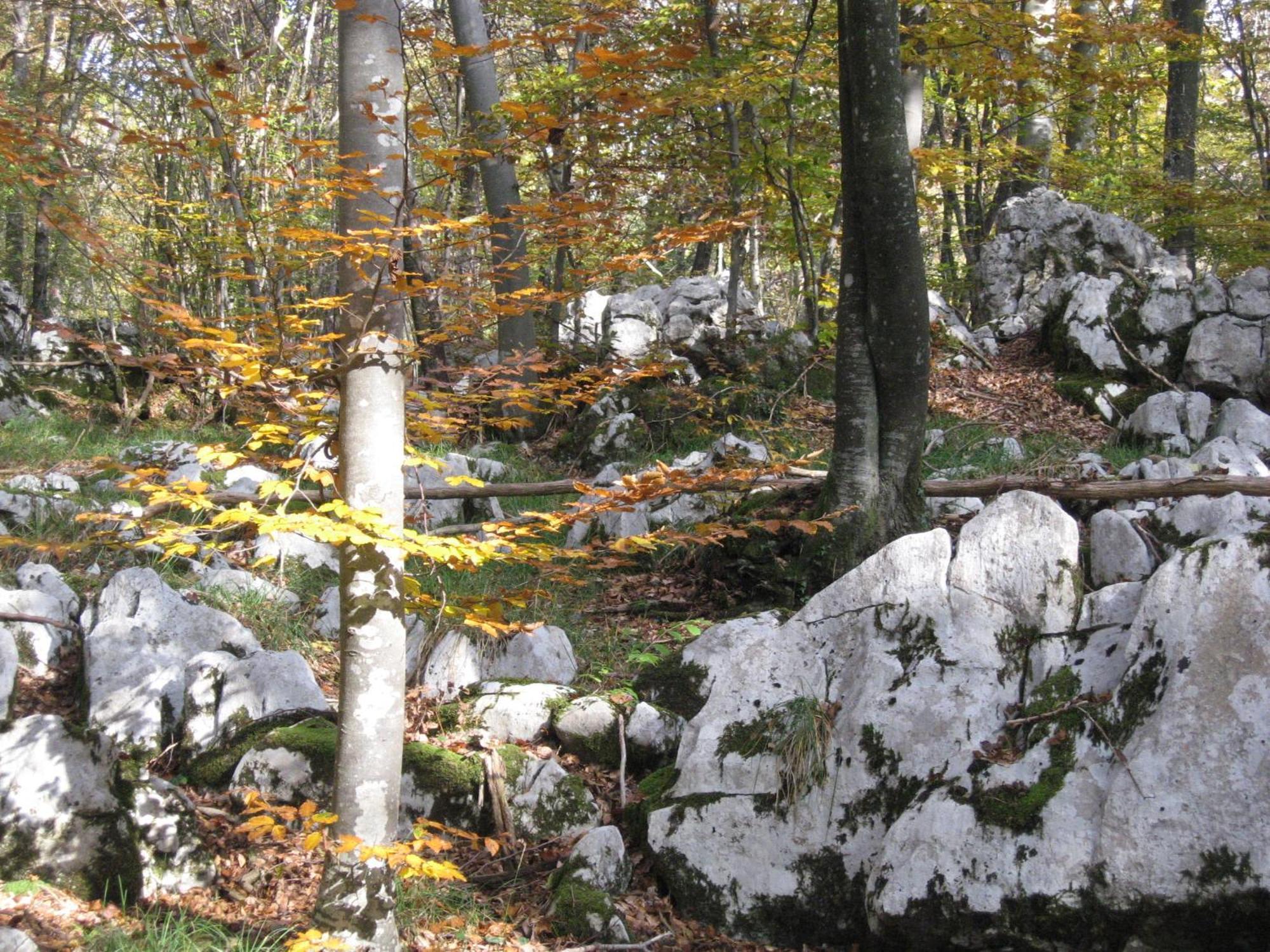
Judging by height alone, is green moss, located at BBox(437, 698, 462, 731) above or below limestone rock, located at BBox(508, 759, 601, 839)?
above

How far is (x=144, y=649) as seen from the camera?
468 centimetres

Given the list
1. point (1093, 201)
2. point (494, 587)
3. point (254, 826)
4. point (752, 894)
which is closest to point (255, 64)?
point (494, 587)

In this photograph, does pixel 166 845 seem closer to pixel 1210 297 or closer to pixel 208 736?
pixel 208 736

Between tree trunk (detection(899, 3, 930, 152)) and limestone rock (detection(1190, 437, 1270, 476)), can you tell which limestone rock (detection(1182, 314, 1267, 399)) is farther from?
tree trunk (detection(899, 3, 930, 152))

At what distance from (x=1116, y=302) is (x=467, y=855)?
8248 millimetres

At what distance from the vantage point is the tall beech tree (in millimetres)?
5008

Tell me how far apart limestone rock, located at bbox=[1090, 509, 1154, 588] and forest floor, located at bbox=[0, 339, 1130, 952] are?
1189 millimetres

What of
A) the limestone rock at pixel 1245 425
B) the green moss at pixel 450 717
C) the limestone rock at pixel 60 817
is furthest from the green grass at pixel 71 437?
the limestone rock at pixel 1245 425

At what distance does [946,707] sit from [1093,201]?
11985 millimetres

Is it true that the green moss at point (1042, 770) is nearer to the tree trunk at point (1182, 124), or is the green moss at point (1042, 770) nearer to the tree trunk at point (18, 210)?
the tree trunk at point (1182, 124)

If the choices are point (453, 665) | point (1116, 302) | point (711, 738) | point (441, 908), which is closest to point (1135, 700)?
point (711, 738)

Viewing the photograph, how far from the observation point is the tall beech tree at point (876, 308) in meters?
5.01

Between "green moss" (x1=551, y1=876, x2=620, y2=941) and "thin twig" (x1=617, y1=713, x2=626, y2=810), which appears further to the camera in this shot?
"thin twig" (x1=617, y1=713, x2=626, y2=810)

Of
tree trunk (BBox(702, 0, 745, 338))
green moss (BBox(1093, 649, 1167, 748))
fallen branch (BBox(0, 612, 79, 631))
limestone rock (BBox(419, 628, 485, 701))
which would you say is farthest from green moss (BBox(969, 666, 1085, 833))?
tree trunk (BBox(702, 0, 745, 338))
